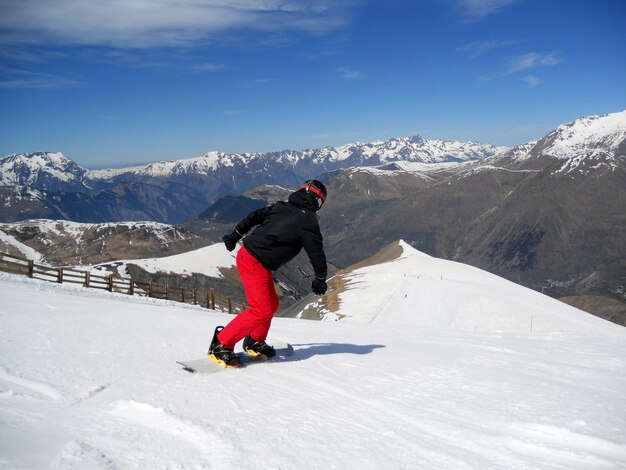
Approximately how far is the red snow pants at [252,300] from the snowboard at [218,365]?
0.38m

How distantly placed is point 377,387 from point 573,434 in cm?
251

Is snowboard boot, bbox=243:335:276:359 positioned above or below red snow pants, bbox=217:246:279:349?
below

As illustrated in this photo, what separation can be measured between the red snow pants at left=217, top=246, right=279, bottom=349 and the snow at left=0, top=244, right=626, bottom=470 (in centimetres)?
63

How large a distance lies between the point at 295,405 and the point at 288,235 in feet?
8.87

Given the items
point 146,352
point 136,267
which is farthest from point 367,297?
point 136,267

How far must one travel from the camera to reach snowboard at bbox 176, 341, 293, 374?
6.86 meters

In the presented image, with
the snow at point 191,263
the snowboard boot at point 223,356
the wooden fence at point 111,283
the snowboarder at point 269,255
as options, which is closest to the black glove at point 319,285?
the snowboarder at point 269,255

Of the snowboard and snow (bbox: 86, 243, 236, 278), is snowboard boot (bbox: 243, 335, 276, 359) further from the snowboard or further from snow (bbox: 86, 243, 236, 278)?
snow (bbox: 86, 243, 236, 278)

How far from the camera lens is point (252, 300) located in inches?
296

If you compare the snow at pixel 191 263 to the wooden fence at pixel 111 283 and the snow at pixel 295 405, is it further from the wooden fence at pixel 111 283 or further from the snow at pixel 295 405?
the snow at pixel 295 405

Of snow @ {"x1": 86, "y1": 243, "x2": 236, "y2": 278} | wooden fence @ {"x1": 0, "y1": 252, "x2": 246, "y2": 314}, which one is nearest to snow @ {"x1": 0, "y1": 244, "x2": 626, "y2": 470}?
wooden fence @ {"x1": 0, "y1": 252, "x2": 246, "y2": 314}

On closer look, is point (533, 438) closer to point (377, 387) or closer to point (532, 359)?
point (377, 387)

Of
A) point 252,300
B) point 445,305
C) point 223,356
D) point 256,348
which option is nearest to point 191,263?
point 445,305

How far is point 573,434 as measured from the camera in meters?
5.05
